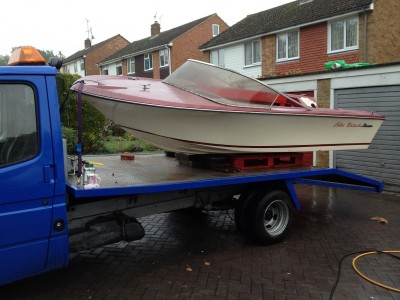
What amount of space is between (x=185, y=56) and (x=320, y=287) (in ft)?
93.8

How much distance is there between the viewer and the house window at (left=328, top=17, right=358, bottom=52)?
1588 cm

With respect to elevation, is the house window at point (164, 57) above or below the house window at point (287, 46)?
above

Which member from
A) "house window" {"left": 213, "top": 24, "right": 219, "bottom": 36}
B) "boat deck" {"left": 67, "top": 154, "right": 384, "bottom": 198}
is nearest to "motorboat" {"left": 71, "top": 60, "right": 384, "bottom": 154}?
"boat deck" {"left": 67, "top": 154, "right": 384, "bottom": 198}

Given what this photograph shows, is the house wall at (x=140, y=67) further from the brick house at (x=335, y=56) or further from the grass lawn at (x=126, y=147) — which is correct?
the grass lawn at (x=126, y=147)

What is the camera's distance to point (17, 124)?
329 cm

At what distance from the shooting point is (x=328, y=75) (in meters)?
9.56

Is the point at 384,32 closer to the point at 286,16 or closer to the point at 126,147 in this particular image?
the point at 286,16

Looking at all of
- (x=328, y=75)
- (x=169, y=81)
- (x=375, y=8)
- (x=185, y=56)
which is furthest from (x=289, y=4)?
(x=169, y=81)

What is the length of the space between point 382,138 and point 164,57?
80.9 feet

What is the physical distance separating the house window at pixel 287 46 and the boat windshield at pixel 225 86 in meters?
13.9

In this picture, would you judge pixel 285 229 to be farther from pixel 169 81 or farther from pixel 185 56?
pixel 185 56

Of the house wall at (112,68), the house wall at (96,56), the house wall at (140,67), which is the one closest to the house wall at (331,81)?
the house wall at (140,67)

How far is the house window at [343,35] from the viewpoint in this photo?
52.1 ft

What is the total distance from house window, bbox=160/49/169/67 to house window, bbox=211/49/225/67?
7.96 meters
